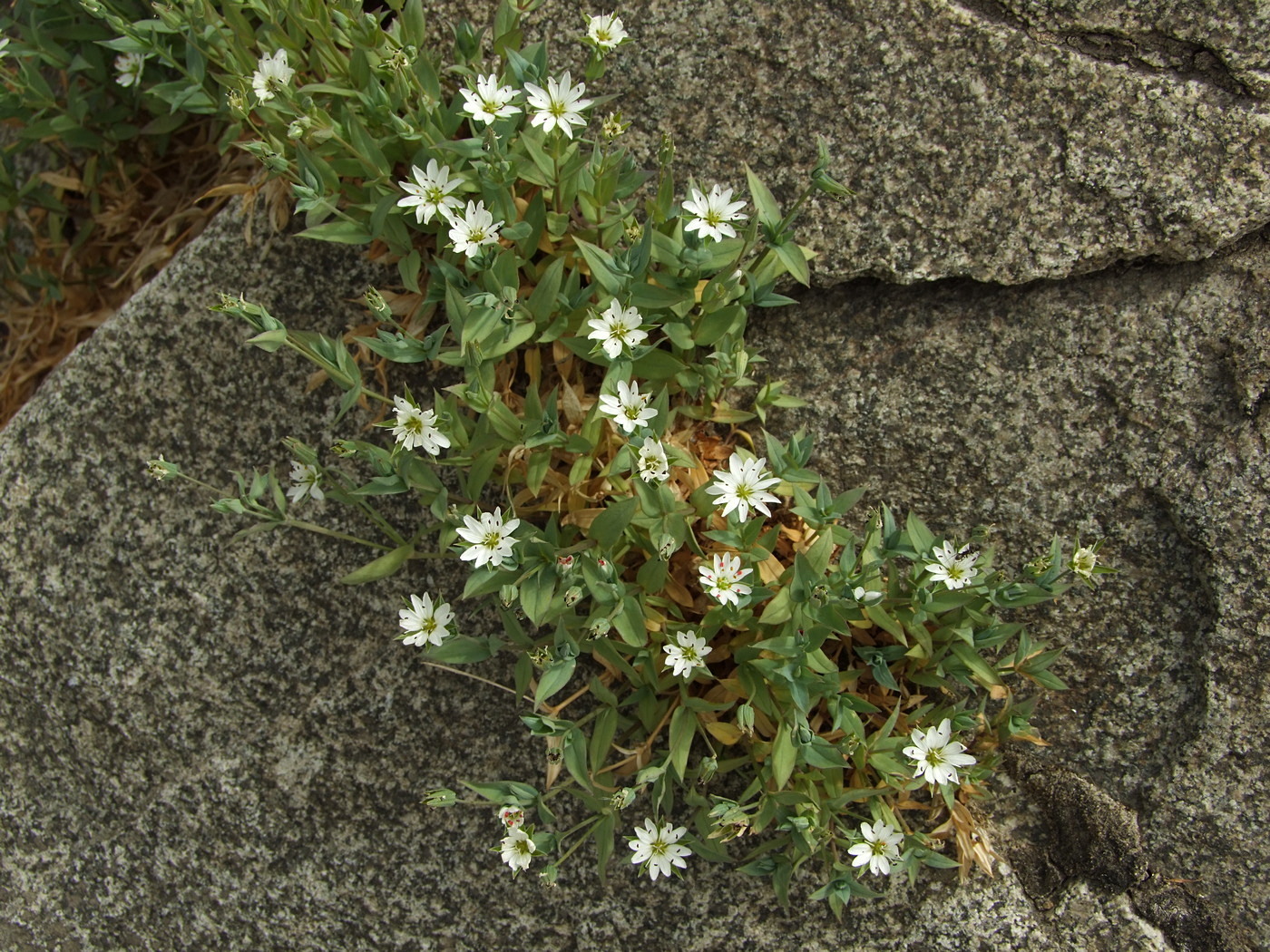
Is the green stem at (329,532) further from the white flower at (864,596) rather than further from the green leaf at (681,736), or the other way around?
the white flower at (864,596)

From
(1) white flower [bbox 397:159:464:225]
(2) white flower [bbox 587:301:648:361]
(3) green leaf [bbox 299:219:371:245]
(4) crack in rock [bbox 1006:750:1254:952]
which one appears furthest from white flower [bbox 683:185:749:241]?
(4) crack in rock [bbox 1006:750:1254:952]

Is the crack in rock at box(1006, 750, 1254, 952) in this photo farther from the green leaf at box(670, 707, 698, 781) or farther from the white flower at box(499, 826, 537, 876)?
the white flower at box(499, 826, 537, 876)

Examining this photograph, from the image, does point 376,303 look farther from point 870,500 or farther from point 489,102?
point 870,500

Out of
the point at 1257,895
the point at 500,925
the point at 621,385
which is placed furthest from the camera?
the point at 500,925

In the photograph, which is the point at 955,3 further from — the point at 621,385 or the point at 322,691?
the point at 322,691

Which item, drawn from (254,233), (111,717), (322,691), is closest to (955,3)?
(254,233)
